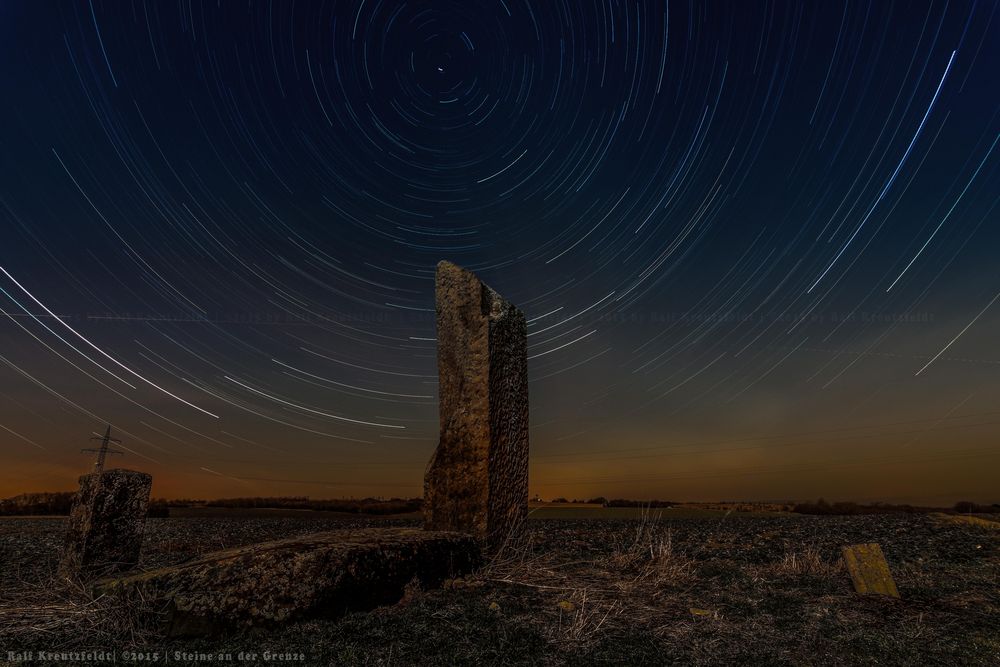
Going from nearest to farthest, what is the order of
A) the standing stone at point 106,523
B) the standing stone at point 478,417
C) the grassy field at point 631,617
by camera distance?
the grassy field at point 631,617, the standing stone at point 478,417, the standing stone at point 106,523

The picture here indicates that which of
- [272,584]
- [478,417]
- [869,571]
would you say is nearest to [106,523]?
[272,584]

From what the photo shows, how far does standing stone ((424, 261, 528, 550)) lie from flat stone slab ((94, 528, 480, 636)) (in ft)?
4.85

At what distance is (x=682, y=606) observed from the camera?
13.7ft

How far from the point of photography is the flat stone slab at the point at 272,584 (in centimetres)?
342

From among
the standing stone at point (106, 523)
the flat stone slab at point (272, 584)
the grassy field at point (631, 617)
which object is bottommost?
the grassy field at point (631, 617)

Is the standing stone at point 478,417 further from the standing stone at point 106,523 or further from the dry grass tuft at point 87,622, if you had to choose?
the standing stone at point 106,523

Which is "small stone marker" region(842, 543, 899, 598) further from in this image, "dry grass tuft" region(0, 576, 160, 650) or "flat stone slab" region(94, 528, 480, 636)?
"dry grass tuft" region(0, 576, 160, 650)

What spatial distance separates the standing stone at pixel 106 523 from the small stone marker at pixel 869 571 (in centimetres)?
715

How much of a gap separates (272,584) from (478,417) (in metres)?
2.54

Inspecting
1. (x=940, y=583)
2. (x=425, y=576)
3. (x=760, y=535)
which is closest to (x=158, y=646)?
(x=425, y=576)

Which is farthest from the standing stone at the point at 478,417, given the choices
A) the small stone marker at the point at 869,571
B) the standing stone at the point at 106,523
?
the standing stone at the point at 106,523

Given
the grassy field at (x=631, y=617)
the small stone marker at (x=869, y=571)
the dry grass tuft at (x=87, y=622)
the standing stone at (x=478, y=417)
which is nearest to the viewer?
the grassy field at (x=631, y=617)

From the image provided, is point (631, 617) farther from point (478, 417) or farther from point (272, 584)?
point (478, 417)

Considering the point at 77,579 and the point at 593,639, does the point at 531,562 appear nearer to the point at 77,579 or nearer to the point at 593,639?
the point at 593,639
